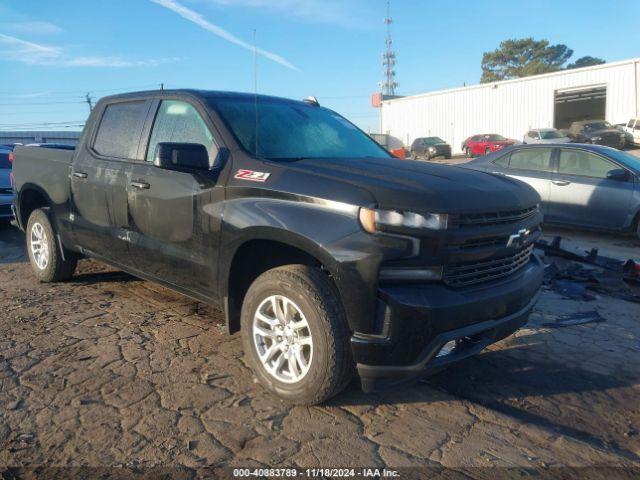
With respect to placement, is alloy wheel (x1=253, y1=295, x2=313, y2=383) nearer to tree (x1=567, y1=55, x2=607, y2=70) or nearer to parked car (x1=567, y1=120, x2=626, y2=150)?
parked car (x1=567, y1=120, x2=626, y2=150)

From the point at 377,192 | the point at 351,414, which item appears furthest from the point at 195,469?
the point at 377,192

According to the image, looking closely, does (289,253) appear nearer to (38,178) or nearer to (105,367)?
(105,367)

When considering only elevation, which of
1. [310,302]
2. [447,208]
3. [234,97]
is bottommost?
[310,302]

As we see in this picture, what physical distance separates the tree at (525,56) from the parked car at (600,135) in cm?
4609

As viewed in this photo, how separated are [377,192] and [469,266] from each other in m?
0.65

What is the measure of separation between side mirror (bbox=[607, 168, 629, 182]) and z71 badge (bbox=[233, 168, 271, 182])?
251 inches

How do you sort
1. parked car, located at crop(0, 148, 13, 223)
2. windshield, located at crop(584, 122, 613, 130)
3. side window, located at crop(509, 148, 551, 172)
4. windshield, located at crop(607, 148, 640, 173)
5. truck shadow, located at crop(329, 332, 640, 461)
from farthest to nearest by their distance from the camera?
windshield, located at crop(584, 122, 613, 130), parked car, located at crop(0, 148, 13, 223), side window, located at crop(509, 148, 551, 172), windshield, located at crop(607, 148, 640, 173), truck shadow, located at crop(329, 332, 640, 461)

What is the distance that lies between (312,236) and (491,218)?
3.36ft

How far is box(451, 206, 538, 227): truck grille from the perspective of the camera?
300 centimetres

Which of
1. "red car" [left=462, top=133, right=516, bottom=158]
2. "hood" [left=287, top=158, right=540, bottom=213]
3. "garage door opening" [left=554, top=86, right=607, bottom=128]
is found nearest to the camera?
"hood" [left=287, top=158, right=540, bottom=213]

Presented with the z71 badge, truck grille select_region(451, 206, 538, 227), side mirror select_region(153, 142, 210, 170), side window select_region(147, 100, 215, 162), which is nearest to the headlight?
truck grille select_region(451, 206, 538, 227)

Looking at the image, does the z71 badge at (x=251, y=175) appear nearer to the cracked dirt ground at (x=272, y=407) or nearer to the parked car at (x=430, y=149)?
the cracked dirt ground at (x=272, y=407)

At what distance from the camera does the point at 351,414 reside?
3.20 meters

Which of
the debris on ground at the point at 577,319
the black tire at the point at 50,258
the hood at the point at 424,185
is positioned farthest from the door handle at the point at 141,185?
the debris on ground at the point at 577,319
